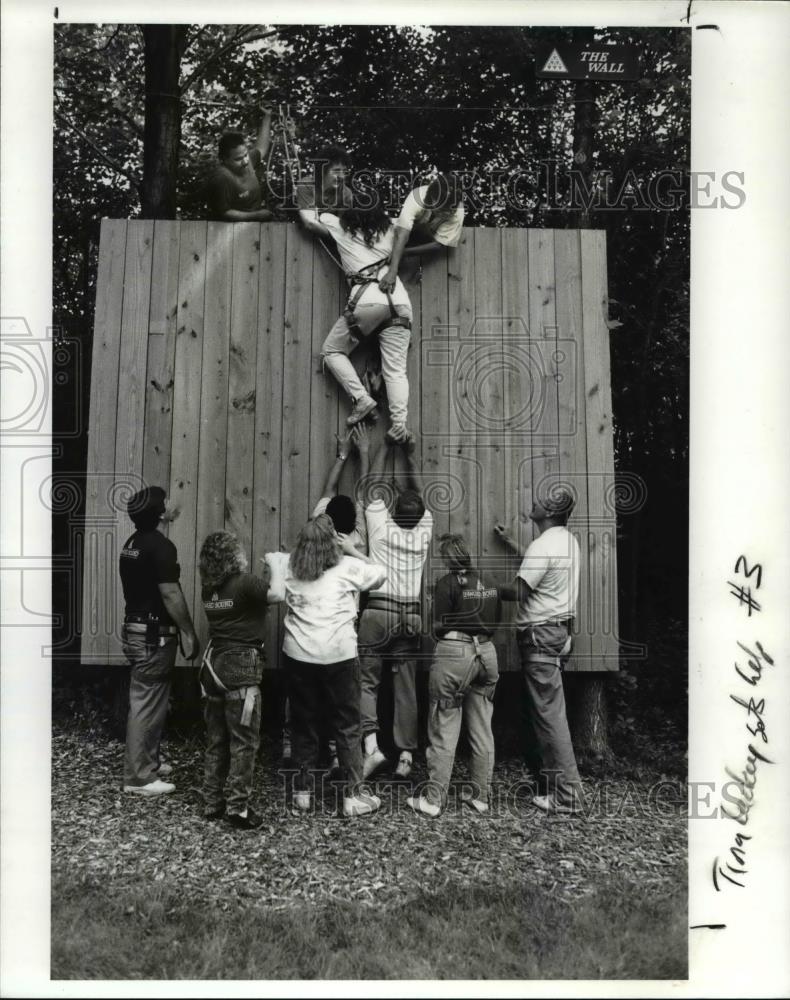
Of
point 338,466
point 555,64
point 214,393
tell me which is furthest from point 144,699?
point 555,64

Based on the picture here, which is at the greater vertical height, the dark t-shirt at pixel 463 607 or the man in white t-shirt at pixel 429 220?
the man in white t-shirt at pixel 429 220

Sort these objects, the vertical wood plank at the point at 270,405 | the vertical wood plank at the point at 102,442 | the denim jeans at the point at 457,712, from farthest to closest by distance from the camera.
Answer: the vertical wood plank at the point at 270,405 → the vertical wood plank at the point at 102,442 → the denim jeans at the point at 457,712

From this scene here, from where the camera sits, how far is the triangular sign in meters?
5.75

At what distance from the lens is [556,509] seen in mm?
6004

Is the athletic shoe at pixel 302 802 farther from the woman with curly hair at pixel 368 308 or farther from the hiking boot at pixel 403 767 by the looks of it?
the woman with curly hair at pixel 368 308

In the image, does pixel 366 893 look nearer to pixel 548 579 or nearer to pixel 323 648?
pixel 323 648

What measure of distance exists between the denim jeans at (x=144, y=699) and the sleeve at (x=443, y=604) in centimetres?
184

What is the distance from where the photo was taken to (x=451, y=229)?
6137 mm

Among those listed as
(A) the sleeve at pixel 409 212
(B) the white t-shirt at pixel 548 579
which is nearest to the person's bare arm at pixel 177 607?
(B) the white t-shirt at pixel 548 579

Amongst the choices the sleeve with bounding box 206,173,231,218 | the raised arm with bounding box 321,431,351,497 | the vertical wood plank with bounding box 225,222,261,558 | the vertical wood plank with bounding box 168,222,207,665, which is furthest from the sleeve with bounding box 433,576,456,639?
the sleeve with bounding box 206,173,231,218

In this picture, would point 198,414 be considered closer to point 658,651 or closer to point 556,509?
point 556,509

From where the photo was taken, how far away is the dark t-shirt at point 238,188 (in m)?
6.23

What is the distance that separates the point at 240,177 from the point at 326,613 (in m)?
3.28

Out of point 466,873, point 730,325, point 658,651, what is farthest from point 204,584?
point 730,325
